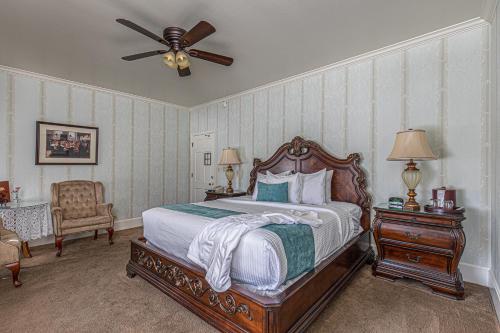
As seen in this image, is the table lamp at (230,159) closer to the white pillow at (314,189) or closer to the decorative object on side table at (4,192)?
the white pillow at (314,189)

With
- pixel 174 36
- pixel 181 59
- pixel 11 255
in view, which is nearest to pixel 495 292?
pixel 181 59

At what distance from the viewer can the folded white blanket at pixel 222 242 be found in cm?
177

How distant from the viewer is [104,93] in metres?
4.79

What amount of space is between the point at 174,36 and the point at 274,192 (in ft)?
7.38

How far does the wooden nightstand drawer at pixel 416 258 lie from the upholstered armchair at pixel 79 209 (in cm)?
408

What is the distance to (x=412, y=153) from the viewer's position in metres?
2.58

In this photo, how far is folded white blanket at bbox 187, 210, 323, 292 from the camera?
1766 mm

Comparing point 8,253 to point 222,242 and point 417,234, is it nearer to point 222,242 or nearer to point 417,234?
point 222,242

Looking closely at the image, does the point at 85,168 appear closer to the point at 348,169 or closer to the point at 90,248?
the point at 90,248

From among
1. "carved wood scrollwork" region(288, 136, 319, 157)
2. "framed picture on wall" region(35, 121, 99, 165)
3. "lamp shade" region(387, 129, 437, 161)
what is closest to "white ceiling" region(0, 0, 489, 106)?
"framed picture on wall" region(35, 121, 99, 165)

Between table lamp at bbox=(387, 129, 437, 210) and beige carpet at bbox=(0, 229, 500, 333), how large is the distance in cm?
92

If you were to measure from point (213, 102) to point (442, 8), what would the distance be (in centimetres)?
420

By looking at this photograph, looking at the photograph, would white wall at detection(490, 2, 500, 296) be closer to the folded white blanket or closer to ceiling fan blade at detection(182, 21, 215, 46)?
the folded white blanket

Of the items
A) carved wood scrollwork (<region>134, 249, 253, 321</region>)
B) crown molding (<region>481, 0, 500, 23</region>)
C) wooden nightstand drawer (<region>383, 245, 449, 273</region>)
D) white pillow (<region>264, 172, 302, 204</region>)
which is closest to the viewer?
carved wood scrollwork (<region>134, 249, 253, 321</region>)
